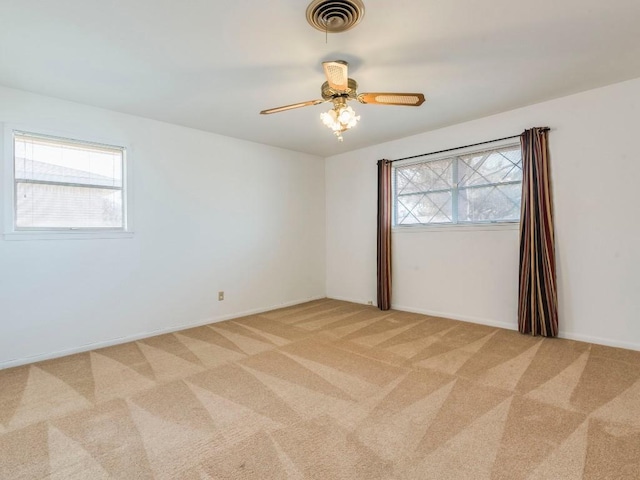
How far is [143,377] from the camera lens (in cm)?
265

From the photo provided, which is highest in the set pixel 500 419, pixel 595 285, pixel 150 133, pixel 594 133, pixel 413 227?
pixel 150 133

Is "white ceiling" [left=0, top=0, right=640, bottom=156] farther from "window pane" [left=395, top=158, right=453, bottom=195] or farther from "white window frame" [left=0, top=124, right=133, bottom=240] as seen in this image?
"window pane" [left=395, top=158, right=453, bottom=195]

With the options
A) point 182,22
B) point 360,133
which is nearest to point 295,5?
point 182,22

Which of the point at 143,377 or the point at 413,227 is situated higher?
the point at 413,227

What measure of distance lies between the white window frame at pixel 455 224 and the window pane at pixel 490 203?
0.07 m

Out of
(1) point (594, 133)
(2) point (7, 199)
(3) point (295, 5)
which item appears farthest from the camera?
(1) point (594, 133)

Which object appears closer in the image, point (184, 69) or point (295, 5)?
point (295, 5)

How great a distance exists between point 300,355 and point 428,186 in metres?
2.91

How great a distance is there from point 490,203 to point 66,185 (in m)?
4.70

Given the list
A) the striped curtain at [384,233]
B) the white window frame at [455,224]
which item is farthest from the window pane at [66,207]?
the white window frame at [455,224]

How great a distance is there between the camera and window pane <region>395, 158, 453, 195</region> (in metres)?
4.34

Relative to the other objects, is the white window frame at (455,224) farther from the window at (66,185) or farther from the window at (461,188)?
the window at (66,185)

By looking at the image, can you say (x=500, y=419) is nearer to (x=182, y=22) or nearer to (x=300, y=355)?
(x=300, y=355)

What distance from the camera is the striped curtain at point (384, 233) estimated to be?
4.73m
